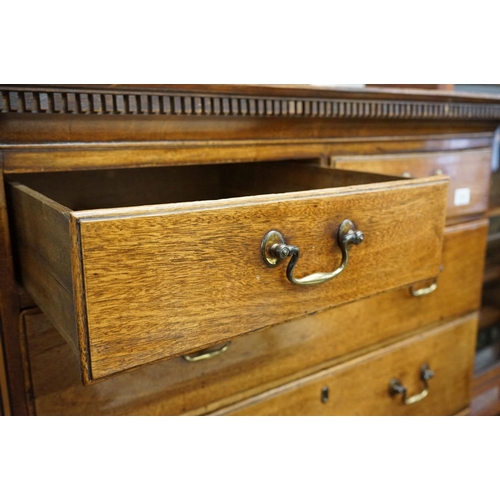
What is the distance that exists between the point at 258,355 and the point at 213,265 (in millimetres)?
299

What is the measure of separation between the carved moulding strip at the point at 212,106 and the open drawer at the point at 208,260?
0.29 ft

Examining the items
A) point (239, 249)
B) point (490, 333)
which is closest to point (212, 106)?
point (239, 249)

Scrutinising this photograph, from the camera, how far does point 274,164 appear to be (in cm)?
77

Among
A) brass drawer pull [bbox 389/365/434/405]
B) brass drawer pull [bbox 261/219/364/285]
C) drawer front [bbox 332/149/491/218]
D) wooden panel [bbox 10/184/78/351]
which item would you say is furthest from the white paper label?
wooden panel [bbox 10/184/78/351]

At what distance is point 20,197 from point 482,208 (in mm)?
762

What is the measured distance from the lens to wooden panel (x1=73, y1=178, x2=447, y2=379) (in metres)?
0.41

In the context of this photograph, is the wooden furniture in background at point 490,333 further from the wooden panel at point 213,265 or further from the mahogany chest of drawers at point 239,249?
the wooden panel at point 213,265

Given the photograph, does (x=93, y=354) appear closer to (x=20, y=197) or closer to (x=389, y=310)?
(x=20, y=197)

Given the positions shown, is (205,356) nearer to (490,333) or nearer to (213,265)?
(213,265)

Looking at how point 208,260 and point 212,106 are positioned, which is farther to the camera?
point 212,106

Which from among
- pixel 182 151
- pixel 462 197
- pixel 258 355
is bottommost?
pixel 258 355

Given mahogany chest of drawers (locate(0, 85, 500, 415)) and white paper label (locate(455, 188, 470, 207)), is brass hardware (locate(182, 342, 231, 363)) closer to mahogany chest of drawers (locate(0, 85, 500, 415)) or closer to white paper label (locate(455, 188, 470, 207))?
mahogany chest of drawers (locate(0, 85, 500, 415))

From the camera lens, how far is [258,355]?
717 mm

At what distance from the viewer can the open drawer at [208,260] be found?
41cm
